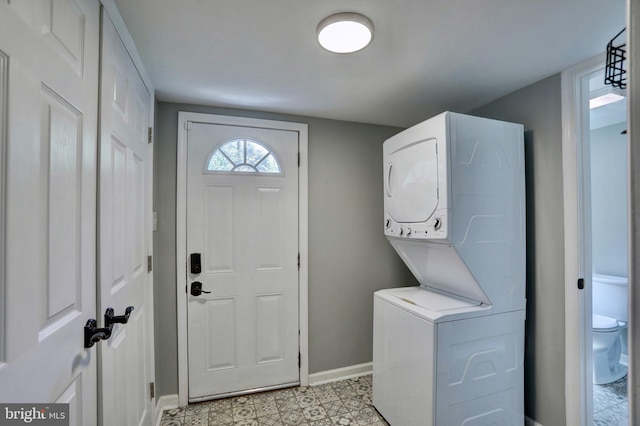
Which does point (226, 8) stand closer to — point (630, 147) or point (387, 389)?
point (630, 147)

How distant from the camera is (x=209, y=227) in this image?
225 cm

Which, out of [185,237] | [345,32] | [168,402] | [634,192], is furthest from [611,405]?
[185,237]

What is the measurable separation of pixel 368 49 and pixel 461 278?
1.41m

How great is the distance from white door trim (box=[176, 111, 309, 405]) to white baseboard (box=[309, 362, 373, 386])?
0.08m

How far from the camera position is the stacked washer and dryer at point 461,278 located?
1.62 metres

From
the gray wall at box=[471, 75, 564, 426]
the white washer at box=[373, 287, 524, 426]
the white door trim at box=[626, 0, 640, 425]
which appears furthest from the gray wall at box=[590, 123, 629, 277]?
the white door trim at box=[626, 0, 640, 425]

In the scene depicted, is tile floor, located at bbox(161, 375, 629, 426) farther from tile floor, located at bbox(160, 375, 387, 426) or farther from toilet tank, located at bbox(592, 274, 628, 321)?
toilet tank, located at bbox(592, 274, 628, 321)

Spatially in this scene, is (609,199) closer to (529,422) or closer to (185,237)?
(529,422)

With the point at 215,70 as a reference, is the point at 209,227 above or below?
below

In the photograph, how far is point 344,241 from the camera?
2611 mm

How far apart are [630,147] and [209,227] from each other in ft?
7.36

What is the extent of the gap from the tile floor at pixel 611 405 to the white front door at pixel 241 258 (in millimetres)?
2178

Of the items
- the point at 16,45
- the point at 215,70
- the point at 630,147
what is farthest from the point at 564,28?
the point at 16,45

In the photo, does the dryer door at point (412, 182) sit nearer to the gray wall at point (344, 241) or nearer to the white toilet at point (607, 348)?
the gray wall at point (344, 241)
